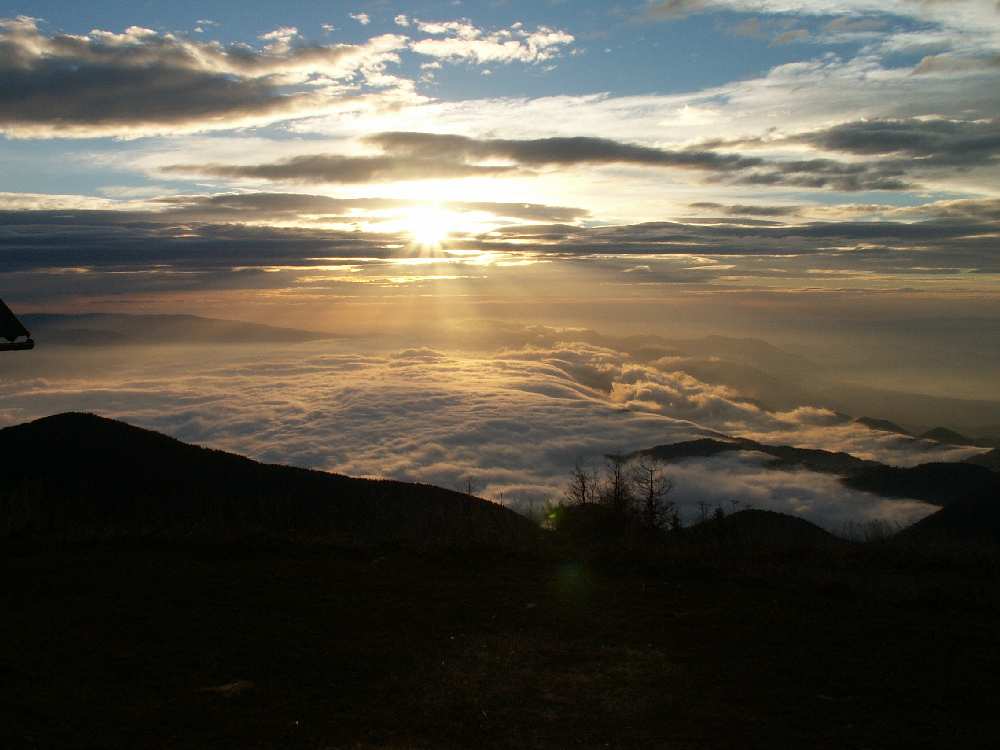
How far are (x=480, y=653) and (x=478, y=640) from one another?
384mm

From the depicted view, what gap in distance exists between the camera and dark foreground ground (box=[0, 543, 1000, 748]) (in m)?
5.88

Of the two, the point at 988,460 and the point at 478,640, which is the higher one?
the point at 478,640

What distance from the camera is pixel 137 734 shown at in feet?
18.4

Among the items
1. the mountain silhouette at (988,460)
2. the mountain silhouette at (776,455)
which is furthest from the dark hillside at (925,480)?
the mountain silhouette at (988,460)

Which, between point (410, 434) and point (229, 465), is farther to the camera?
point (410, 434)

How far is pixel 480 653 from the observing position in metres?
7.55

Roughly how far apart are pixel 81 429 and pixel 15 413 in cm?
7810

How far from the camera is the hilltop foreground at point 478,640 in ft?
19.4

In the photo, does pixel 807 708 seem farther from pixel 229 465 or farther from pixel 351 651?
pixel 229 465

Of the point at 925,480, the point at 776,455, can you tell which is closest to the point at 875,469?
the point at 925,480

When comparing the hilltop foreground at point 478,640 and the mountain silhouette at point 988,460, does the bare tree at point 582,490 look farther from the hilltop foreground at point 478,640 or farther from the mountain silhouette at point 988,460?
the mountain silhouette at point 988,460

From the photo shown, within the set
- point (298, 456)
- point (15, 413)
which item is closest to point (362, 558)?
point (298, 456)

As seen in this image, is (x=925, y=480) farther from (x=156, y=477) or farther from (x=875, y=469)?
(x=156, y=477)

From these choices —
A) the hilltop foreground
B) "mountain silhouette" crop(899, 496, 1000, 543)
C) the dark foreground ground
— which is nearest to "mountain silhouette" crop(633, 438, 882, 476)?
"mountain silhouette" crop(899, 496, 1000, 543)
